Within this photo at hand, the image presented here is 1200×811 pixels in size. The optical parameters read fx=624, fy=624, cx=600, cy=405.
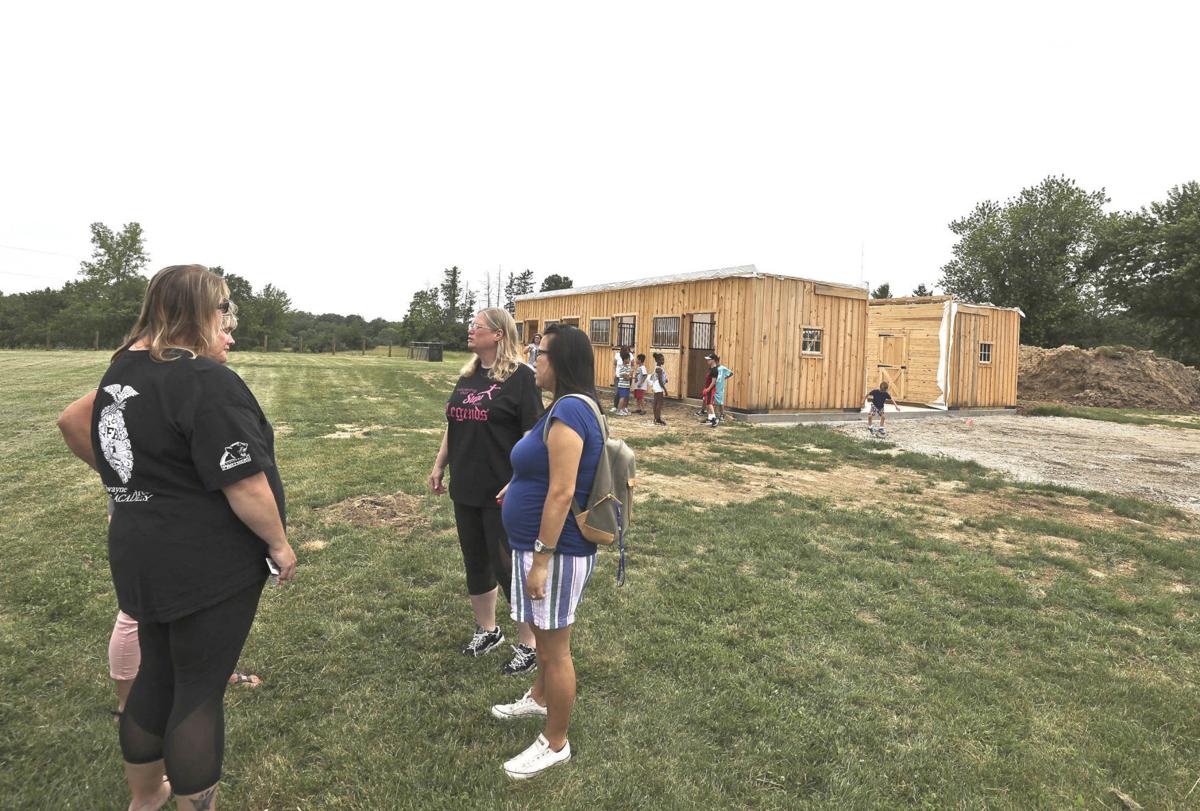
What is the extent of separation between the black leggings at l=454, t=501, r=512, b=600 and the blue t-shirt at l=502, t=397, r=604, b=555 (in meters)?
0.72

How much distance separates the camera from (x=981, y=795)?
94.9 inches

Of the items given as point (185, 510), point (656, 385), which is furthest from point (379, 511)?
point (656, 385)

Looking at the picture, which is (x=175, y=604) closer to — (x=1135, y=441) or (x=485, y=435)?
(x=485, y=435)

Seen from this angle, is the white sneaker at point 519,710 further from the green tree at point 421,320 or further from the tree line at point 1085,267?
the green tree at point 421,320

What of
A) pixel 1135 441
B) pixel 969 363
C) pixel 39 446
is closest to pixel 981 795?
pixel 39 446

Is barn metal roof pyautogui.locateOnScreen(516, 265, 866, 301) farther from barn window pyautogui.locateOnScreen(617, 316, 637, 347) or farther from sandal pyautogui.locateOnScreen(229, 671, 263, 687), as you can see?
sandal pyautogui.locateOnScreen(229, 671, 263, 687)

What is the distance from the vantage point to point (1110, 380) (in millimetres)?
22922

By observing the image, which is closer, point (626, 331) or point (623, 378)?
point (623, 378)

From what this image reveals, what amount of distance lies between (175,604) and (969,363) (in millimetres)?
19697

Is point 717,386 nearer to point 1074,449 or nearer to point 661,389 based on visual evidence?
point 661,389

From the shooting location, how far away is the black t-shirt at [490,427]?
309 centimetres

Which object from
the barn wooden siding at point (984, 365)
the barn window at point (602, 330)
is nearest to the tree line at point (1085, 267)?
the barn wooden siding at point (984, 365)

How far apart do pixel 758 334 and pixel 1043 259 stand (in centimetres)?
4070

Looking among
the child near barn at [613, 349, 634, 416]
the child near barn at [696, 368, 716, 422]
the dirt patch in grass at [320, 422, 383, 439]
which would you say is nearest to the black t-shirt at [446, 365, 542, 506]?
the dirt patch in grass at [320, 422, 383, 439]
